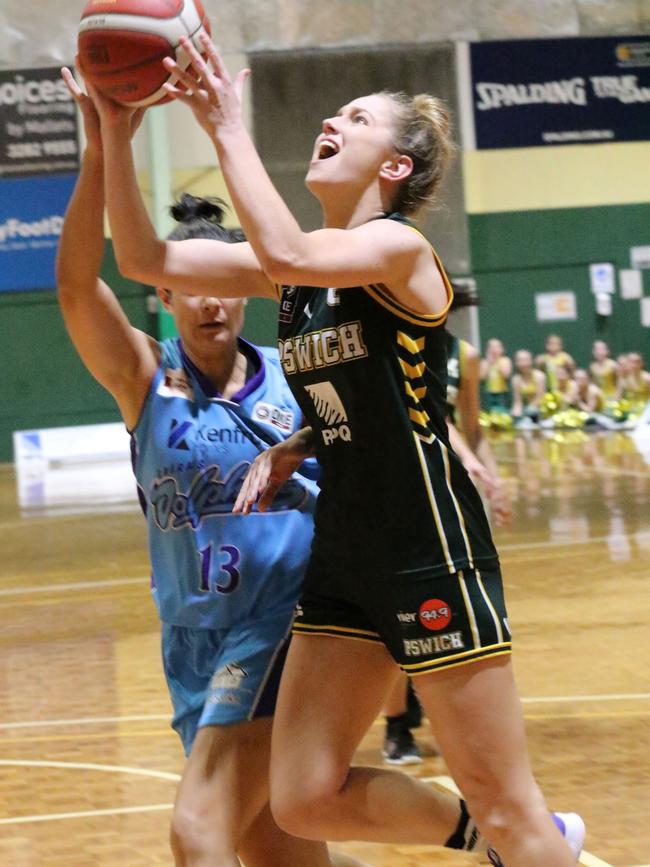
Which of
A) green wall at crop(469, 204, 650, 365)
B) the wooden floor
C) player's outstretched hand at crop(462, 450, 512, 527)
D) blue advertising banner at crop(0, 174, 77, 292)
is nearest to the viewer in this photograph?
the wooden floor

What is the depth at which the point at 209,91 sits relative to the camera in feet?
8.83

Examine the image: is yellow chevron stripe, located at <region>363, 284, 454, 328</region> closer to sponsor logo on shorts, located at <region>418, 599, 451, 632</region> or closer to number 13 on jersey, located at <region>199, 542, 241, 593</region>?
sponsor logo on shorts, located at <region>418, 599, 451, 632</region>

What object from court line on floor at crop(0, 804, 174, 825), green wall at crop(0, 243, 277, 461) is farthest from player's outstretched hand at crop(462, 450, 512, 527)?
green wall at crop(0, 243, 277, 461)

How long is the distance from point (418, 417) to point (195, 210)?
97cm

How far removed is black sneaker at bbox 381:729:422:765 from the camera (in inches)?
204

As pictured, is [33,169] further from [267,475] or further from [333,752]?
[333,752]

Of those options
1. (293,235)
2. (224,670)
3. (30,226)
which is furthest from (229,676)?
(30,226)

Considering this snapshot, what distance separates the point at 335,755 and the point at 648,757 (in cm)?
252

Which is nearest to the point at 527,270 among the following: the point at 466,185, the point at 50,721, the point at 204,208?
the point at 466,185

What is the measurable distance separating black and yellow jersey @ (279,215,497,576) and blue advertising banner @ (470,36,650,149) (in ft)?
51.8

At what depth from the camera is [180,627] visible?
126 inches

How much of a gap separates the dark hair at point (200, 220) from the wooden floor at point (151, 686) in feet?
6.16

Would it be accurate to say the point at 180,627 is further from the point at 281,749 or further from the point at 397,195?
the point at 397,195

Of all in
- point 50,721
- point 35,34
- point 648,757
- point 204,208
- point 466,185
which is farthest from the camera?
point 466,185
